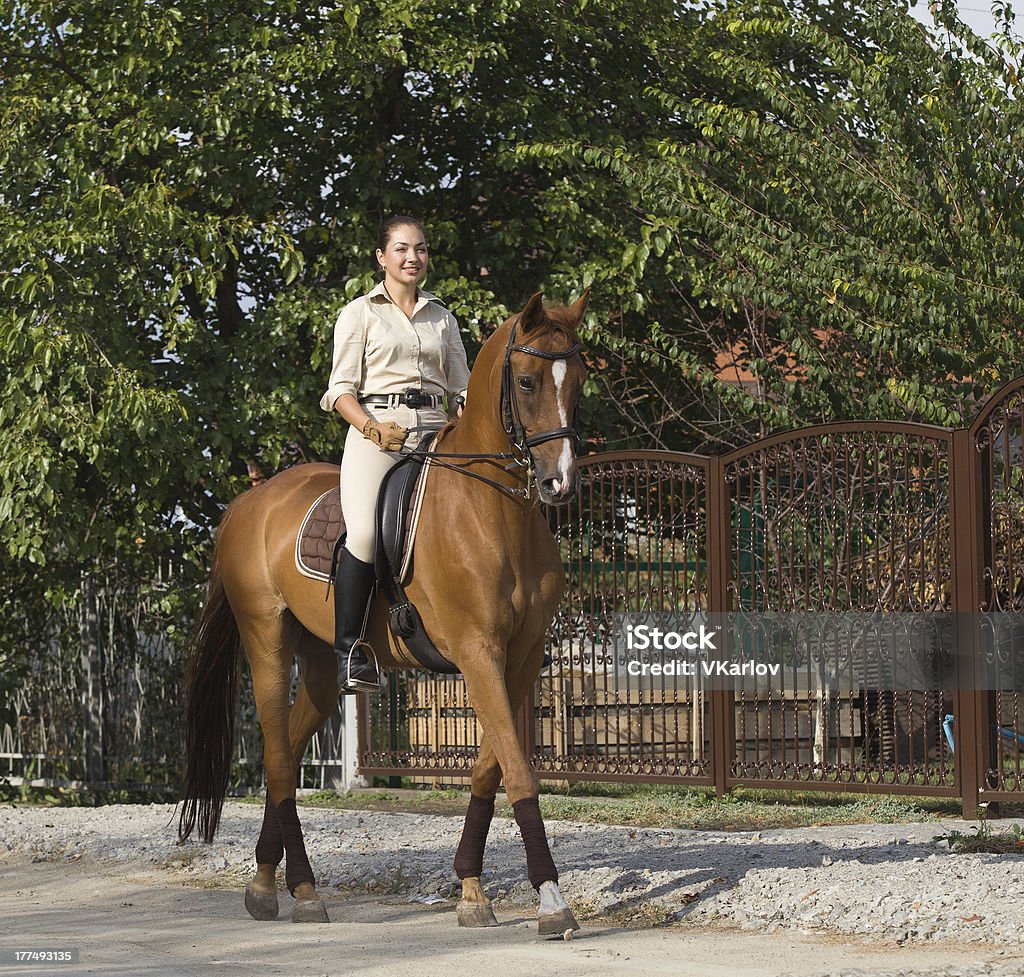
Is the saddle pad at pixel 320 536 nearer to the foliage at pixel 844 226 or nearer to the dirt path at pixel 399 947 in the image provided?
the dirt path at pixel 399 947

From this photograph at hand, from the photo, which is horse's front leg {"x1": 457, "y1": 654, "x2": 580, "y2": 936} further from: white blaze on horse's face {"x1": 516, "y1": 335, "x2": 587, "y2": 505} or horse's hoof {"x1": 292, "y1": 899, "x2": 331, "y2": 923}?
horse's hoof {"x1": 292, "y1": 899, "x2": 331, "y2": 923}

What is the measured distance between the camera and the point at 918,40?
496 inches

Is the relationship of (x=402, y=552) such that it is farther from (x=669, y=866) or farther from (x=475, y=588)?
(x=669, y=866)

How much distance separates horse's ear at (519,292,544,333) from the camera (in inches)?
249

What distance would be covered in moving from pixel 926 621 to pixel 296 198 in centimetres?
763

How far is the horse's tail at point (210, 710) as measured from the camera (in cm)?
823

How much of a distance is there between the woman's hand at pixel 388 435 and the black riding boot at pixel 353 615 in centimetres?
57

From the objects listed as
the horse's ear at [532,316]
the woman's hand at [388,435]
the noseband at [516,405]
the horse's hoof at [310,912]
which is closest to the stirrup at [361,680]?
the woman's hand at [388,435]

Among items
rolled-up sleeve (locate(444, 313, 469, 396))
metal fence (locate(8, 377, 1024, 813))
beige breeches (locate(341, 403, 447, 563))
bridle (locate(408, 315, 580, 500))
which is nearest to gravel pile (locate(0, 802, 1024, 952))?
metal fence (locate(8, 377, 1024, 813))

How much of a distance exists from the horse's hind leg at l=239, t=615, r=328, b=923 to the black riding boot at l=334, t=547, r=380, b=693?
853 millimetres

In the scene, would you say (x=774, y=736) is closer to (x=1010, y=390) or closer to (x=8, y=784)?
(x=1010, y=390)

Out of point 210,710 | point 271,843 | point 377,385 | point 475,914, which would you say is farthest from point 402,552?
point 210,710

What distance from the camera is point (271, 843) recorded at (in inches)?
300

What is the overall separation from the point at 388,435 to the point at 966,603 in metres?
5.13
